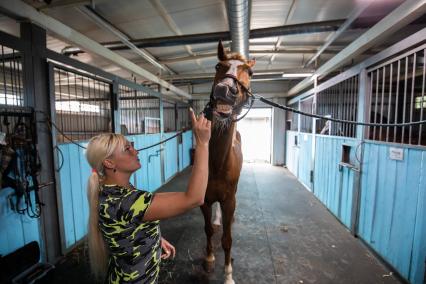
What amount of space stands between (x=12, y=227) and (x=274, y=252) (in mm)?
2517

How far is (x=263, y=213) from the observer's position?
3.18m

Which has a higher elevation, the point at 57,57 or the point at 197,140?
the point at 57,57

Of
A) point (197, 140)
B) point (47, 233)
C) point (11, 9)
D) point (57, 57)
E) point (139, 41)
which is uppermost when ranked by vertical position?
point (139, 41)

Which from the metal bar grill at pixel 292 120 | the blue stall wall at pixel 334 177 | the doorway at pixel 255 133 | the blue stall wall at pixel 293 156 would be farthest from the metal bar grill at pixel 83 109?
the doorway at pixel 255 133

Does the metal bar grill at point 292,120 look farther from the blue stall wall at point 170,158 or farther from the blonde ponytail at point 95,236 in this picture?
the blonde ponytail at point 95,236

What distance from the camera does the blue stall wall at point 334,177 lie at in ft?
8.98

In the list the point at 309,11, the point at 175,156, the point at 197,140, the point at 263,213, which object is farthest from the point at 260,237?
the point at 175,156

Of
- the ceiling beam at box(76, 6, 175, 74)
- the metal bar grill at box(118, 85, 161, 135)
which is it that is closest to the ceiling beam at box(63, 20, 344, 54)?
the ceiling beam at box(76, 6, 175, 74)

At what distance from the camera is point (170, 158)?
5.25 m

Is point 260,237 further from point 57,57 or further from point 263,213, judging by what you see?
point 57,57

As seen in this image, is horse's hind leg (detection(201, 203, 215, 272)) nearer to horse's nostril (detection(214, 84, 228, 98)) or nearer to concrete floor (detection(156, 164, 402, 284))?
concrete floor (detection(156, 164, 402, 284))

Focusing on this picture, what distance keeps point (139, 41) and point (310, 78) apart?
335cm

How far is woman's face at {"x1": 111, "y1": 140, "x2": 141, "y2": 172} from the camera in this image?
31.7 inches

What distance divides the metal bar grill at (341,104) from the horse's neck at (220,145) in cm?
225
